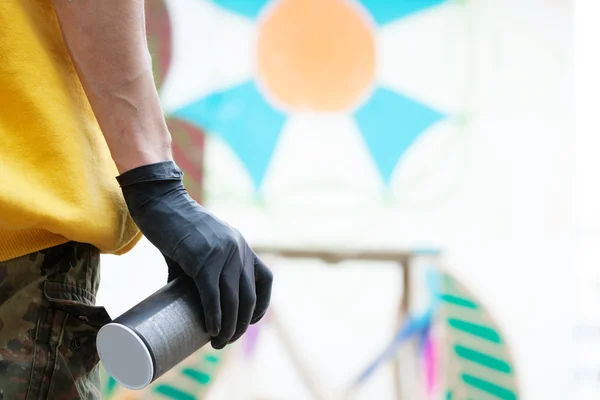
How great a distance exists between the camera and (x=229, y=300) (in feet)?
1.90

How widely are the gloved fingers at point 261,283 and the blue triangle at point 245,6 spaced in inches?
69.1

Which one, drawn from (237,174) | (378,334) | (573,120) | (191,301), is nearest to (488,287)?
(378,334)

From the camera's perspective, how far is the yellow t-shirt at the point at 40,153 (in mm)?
542

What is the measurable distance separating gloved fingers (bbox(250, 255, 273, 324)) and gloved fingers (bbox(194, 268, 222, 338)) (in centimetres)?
8

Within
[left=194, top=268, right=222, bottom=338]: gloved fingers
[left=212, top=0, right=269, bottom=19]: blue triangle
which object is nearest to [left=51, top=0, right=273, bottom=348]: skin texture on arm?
[left=194, top=268, right=222, bottom=338]: gloved fingers

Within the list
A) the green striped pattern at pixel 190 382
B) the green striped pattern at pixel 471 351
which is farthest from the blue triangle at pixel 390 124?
the green striped pattern at pixel 190 382

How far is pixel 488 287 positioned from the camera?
211 cm

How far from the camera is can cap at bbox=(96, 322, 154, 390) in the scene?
1.69ft

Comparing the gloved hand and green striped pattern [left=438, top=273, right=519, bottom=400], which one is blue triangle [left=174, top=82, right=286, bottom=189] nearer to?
green striped pattern [left=438, top=273, right=519, bottom=400]

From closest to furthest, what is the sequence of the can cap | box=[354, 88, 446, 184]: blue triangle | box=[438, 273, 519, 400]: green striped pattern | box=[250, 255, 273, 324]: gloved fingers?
the can cap < box=[250, 255, 273, 324]: gloved fingers < box=[438, 273, 519, 400]: green striped pattern < box=[354, 88, 446, 184]: blue triangle

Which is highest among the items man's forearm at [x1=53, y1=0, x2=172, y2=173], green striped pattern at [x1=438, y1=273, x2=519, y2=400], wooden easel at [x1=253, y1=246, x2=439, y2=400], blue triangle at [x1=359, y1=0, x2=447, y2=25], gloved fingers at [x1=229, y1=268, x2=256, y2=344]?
blue triangle at [x1=359, y1=0, x2=447, y2=25]

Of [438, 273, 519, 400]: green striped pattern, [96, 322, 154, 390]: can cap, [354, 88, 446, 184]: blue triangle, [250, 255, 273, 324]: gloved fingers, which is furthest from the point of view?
[354, 88, 446, 184]: blue triangle

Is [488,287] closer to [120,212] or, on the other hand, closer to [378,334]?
[378,334]

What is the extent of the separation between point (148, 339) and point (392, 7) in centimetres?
194
